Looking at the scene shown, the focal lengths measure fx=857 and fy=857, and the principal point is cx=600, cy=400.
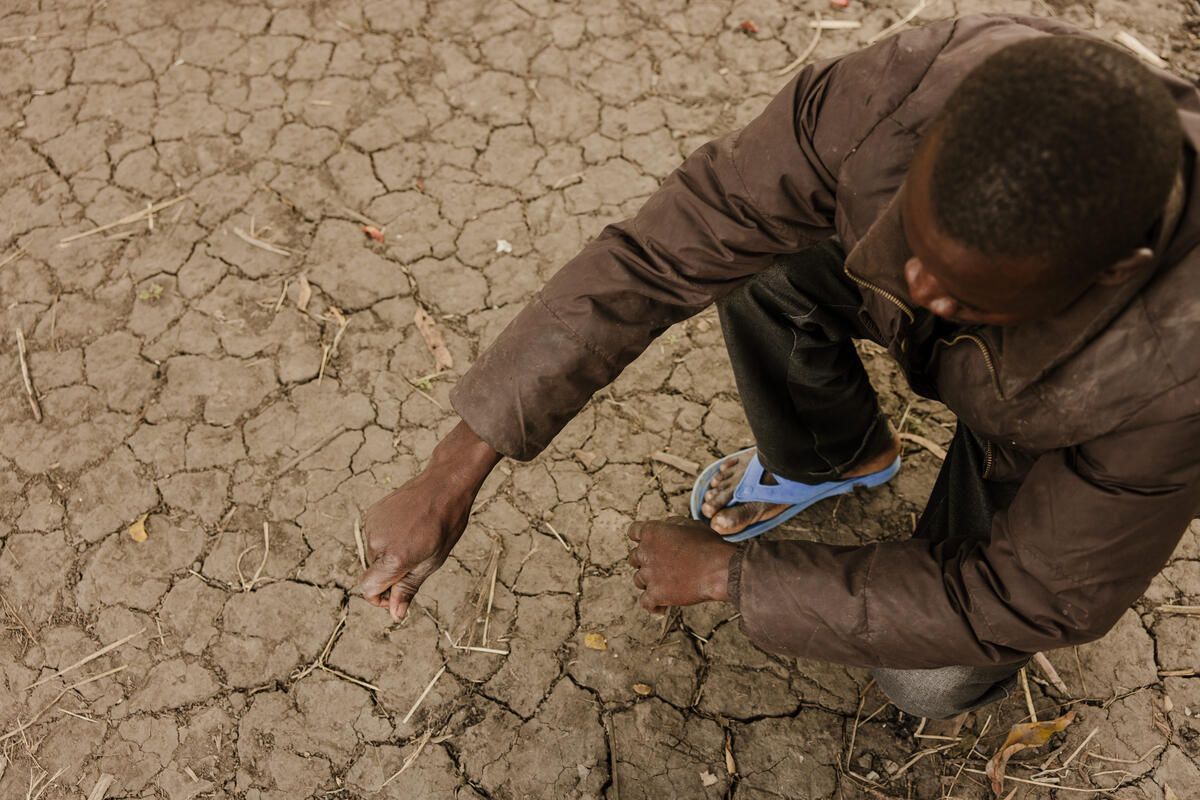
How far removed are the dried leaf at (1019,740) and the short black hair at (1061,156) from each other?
180cm

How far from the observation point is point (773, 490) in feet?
9.70

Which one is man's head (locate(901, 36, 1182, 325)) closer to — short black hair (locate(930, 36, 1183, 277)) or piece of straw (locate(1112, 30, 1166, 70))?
short black hair (locate(930, 36, 1183, 277))

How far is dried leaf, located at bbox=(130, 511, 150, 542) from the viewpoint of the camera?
121 inches

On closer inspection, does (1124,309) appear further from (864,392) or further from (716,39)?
(716,39)

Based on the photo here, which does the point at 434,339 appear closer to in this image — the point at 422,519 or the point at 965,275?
the point at 422,519

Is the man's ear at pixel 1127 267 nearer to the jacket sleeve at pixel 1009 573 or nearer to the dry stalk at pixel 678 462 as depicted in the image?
the jacket sleeve at pixel 1009 573

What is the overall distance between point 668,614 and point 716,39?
2.94 metres

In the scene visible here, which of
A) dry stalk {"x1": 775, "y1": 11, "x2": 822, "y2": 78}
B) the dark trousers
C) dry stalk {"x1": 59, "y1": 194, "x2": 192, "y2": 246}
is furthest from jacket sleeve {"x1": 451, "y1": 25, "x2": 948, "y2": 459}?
dry stalk {"x1": 59, "y1": 194, "x2": 192, "y2": 246}

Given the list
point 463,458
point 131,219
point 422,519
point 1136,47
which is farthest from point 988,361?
point 131,219

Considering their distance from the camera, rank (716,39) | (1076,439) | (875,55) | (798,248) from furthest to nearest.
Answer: (716,39) → (798,248) → (875,55) → (1076,439)

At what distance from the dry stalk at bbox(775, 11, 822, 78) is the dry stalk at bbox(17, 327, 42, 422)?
3.56 metres

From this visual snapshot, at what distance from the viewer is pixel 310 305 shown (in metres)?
3.58

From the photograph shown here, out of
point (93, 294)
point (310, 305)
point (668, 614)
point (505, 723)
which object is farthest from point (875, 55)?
point (93, 294)

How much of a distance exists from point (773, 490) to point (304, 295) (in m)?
2.09
